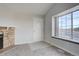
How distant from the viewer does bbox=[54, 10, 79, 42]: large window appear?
10.3 ft

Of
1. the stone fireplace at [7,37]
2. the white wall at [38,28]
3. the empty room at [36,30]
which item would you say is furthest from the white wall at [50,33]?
the stone fireplace at [7,37]

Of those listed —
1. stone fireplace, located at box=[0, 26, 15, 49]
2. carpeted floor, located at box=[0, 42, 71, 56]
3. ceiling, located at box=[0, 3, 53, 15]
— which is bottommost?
carpeted floor, located at box=[0, 42, 71, 56]

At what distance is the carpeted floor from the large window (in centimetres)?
51

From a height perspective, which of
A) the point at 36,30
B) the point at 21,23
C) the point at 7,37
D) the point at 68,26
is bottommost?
Answer: the point at 7,37

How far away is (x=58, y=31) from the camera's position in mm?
3629

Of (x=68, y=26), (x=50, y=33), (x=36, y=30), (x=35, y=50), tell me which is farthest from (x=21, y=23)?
(x=68, y=26)

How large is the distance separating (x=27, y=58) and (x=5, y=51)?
648 mm

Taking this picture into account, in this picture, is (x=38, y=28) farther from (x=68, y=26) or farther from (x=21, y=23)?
(x=68, y=26)

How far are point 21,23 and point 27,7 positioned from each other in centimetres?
51

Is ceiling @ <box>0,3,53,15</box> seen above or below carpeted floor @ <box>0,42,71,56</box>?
above

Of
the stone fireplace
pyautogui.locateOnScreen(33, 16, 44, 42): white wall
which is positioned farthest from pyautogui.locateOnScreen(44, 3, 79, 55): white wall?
the stone fireplace

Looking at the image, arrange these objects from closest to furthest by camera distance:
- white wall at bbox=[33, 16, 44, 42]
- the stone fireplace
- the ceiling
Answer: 1. the ceiling
2. the stone fireplace
3. white wall at bbox=[33, 16, 44, 42]

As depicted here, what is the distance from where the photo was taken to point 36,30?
3.32 m

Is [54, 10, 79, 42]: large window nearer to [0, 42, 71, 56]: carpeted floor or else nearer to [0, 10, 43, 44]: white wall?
[0, 42, 71, 56]: carpeted floor
